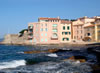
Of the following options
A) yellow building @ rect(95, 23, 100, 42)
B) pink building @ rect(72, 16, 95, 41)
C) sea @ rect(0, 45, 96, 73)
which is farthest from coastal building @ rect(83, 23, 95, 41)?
sea @ rect(0, 45, 96, 73)

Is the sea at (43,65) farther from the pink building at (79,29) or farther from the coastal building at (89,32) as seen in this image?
the pink building at (79,29)

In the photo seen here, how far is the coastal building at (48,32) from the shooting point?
71875mm

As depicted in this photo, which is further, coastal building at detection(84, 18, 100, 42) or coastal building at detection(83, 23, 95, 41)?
coastal building at detection(83, 23, 95, 41)

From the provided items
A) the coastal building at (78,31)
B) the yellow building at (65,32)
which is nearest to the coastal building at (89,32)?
the coastal building at (78,31)

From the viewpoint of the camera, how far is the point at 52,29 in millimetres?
73500

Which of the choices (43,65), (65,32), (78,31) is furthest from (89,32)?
(43,65)

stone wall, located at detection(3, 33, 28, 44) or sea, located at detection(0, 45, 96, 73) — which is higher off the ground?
stone wall, located at detection(3, 33, 28, 44)

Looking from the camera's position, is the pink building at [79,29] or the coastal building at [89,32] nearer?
the coastal building at [89,32]

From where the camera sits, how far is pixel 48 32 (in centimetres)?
7250

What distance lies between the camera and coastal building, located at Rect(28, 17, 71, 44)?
236ft

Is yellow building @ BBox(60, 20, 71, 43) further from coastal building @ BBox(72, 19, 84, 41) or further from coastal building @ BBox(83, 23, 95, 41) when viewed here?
coastal building @ BBox(83, 23, 95, 41)

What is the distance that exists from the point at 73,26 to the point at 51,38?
17.7 meters

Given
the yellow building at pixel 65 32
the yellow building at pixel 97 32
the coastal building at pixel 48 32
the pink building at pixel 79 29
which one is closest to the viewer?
the yellow building at pixel 97 32

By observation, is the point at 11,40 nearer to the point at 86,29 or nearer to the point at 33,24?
the point at 33,24
